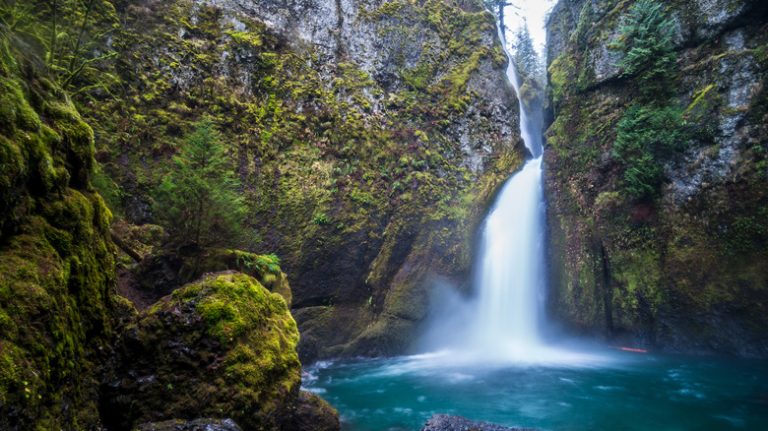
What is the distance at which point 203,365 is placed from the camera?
461cm

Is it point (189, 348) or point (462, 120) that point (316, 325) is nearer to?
point (189, 348)

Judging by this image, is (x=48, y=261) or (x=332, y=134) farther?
(x=332, y=134)

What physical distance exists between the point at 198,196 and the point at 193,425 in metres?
4.41

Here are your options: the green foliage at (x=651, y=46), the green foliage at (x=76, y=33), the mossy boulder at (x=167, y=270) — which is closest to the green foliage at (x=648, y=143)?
the green foliage at (x=651, y=46)

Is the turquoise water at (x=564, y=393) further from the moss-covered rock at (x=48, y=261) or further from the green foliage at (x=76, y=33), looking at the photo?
the green foliage at (x=76, y=33)

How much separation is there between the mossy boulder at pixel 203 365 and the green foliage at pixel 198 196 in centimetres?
218

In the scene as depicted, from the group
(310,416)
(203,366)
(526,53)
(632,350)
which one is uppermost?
(526,53)

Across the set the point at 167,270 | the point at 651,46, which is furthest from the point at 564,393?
the point at 651,46

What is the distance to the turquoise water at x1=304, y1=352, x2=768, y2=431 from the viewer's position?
285 inches

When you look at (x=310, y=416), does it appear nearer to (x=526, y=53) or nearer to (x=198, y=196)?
(x=198, y=196)

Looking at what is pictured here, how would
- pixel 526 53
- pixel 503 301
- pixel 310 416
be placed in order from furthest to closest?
pixel 526 53, pixel 503 301, pixel 310 416

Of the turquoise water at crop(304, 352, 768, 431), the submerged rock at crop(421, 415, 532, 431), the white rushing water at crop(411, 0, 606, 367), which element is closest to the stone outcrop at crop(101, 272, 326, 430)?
the submerged rock at crop(421, 415, 532, 431)

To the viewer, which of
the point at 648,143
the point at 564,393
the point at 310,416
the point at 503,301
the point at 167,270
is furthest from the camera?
the point at 503,301

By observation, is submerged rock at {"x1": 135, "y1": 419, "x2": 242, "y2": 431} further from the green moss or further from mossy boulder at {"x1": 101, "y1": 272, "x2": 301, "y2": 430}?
the green moss
